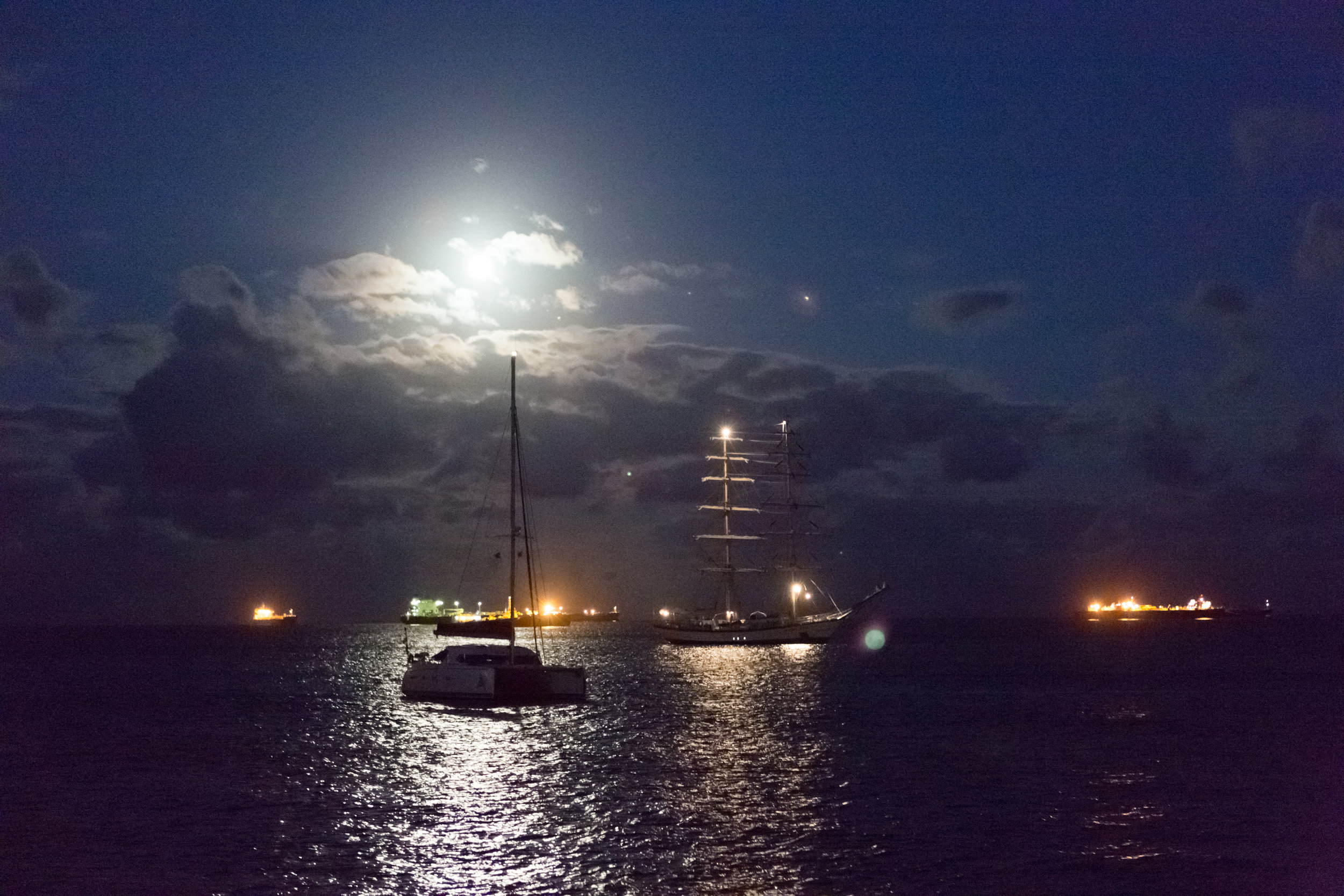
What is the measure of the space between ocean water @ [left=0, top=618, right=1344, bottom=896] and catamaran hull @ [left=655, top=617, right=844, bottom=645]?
2964 inches

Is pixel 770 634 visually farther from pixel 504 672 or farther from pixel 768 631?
pixel 504 672

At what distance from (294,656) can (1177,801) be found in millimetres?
152019

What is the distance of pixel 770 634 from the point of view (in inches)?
6531

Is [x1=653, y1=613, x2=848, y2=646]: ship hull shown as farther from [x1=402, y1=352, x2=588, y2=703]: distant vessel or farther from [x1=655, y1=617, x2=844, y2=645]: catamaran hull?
[x1=402, y1=352, x2=588, y2=703]: distant vessel

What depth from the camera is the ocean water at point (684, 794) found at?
100 feet

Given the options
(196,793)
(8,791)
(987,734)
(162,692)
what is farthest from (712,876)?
(162,692)

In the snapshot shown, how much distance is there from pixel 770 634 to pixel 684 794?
12468 cm

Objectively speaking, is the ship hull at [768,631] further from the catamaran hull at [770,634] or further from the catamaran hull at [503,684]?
the catamaran hull at [503,684]

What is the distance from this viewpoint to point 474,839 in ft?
114

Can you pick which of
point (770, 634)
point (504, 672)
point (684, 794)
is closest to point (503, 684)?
point (504, 672)

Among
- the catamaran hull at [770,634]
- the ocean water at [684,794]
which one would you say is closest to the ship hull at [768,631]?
the catamaran hull at [770,634]

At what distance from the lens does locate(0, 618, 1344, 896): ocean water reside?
3056 centimetres

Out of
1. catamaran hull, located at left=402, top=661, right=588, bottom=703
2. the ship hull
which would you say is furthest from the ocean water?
the ship hull

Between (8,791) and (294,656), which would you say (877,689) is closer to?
(8,791)
